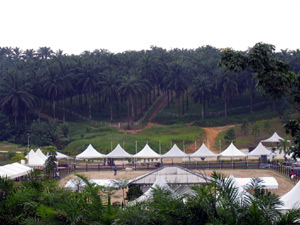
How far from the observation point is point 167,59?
10894 cm

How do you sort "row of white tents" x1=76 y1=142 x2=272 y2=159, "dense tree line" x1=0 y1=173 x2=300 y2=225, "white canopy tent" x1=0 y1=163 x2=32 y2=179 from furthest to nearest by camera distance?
1. "row of white tents" x1=76 y1=142 x2=272 y2=159
2. "white canopy tent" x1=0 y1=163 x2=32 y2=179
3. "dense tree line" x1=0 y1=173 x2=300 y2=225

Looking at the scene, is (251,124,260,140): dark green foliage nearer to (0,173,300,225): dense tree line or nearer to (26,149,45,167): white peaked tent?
(26,149,45,167): white peaked tent

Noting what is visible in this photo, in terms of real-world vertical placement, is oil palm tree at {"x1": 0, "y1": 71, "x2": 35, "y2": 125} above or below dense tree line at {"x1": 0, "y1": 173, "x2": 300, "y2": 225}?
above

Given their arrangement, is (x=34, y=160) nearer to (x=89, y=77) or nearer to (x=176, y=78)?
(x=89, y=77)

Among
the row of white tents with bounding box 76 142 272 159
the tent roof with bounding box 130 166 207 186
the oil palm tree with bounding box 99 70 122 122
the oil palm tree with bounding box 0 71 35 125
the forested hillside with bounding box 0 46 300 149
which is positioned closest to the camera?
the tent roof with bounding box 130 166 207 186

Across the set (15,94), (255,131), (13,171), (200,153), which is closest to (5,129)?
(15,94)

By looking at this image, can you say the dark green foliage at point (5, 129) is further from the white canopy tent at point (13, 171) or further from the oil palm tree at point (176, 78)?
the white canopy tent at point (13, 171)

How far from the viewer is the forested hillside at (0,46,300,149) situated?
83500 mm

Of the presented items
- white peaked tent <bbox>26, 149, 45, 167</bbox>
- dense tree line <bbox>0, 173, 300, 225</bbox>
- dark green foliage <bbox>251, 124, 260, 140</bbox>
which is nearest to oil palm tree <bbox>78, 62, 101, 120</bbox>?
dark green foliage <bbox>251, 124, 260, 140</bbox>

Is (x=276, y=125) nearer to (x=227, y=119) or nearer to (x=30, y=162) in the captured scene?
(x=227, y=119)

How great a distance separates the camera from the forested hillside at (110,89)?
274 feet

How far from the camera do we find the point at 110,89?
290 ft

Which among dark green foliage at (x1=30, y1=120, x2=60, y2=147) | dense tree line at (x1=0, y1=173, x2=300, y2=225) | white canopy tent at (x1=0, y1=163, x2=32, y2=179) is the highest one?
dark green foliage at (x1=30, y1=120, x2=60, y2=147)

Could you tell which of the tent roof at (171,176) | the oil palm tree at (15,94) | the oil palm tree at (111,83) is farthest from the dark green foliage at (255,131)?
the tent roof at (171,176)
